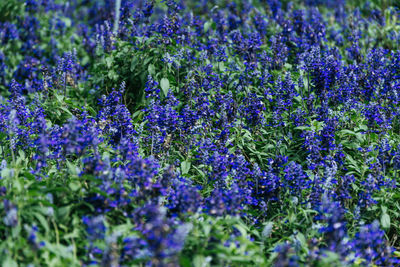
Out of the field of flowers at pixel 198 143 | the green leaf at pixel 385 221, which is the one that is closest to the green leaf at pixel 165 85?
the field of flowers at pixel 198 143

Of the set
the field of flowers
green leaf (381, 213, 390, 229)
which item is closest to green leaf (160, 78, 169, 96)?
the field of flowers

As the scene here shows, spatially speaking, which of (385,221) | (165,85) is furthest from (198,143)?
(385,221)

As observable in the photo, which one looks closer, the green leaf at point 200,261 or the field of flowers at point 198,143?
→ the green leaf at point 200,261

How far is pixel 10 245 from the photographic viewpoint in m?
4.13

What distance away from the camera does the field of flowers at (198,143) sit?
4.46 metres

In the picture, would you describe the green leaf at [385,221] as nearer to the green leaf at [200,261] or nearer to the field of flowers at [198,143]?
the field of flowers at [198,143]

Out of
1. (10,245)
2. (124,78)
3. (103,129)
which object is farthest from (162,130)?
(10,245)

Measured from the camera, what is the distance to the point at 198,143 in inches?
260

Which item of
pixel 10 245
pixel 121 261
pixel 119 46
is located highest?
pixel 119 46

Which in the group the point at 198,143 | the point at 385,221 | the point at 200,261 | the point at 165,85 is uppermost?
the point at 165,85

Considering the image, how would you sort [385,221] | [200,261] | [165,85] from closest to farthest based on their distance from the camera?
[200,261], [385,221], [165,85]

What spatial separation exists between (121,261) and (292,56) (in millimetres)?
6305

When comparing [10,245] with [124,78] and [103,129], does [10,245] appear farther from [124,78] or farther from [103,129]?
[124,78]

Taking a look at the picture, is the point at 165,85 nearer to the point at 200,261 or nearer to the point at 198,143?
the point at 198,143
